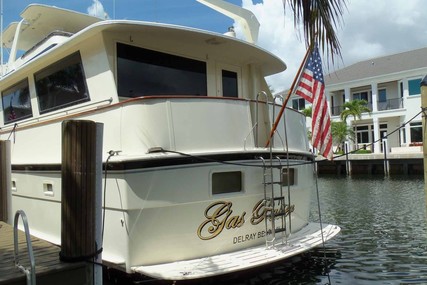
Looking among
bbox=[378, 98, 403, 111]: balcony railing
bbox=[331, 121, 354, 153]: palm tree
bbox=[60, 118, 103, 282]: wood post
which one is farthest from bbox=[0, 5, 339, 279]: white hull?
bbox=[378, 98, 403, 111]: balcony railing

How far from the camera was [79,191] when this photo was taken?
3803 millimetres

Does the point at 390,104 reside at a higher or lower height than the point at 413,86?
lower

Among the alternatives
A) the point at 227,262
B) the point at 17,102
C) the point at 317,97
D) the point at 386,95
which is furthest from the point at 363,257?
the point at 386,95

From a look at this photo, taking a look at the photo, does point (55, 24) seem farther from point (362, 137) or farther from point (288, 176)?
point (362, 137)

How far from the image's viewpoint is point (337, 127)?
3744 centimetres

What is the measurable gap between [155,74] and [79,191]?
287cm

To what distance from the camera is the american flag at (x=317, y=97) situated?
19.7 feet

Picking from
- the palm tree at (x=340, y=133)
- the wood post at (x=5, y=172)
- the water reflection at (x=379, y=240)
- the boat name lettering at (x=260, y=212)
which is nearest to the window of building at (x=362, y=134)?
the palm tree at (x=340, y=133)

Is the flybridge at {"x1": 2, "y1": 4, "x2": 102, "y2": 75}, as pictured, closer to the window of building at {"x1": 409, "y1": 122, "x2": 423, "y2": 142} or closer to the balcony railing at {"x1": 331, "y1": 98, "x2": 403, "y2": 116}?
the window of building at {"x1": 409, "y1": 122, "x2": 423, "y2": 142}

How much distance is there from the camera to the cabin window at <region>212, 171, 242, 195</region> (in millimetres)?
5605

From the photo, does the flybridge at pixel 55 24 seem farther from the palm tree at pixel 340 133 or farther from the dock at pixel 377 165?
the palm tree at pixel 340 133

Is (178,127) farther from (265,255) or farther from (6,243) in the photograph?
(6,243)

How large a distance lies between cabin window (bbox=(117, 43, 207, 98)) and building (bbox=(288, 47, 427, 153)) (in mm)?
29799

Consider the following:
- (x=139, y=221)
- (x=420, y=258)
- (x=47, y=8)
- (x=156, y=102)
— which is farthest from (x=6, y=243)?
(x=420, y=258)
